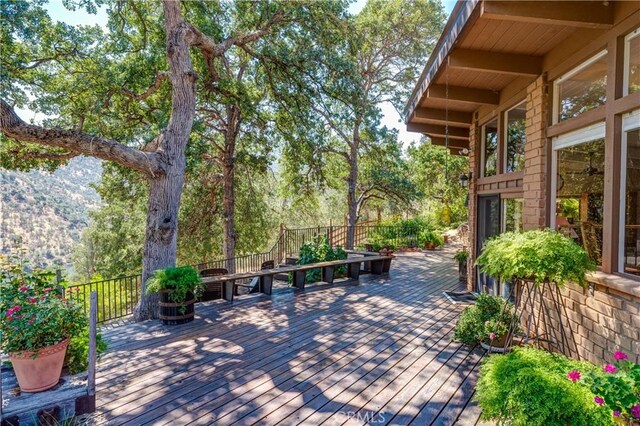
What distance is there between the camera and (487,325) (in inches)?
153

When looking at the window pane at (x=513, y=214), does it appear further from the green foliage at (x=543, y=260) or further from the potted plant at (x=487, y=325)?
the green foliage at (x=543, y=260)

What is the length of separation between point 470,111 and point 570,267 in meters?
4.78

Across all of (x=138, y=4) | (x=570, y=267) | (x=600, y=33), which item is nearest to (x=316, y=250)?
(x=570, y=267)

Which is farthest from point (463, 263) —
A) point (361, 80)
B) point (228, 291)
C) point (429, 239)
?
point (429, 239)

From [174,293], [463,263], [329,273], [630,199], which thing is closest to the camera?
[630,199]

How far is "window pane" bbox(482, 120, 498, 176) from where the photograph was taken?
235 inches

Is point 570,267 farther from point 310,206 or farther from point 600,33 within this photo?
point 310,206

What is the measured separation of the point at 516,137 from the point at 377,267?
14.9 feet

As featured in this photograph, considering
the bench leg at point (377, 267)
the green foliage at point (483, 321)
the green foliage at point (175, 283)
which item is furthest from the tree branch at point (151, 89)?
the green foliage at point (483, 321)

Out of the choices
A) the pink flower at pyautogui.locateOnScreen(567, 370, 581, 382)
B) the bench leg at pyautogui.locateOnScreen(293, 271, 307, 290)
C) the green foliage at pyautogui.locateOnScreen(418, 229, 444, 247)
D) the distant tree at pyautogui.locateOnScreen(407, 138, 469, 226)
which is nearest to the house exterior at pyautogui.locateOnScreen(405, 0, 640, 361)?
the pink flower at pyautogui.locateOnScreen(567, 370, 581, 382)

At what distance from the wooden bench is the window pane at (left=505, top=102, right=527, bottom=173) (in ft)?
12.4

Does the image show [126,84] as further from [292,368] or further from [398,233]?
[398,233]

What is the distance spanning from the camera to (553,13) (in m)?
2.97

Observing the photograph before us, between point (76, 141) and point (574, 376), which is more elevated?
point (76, 141)
